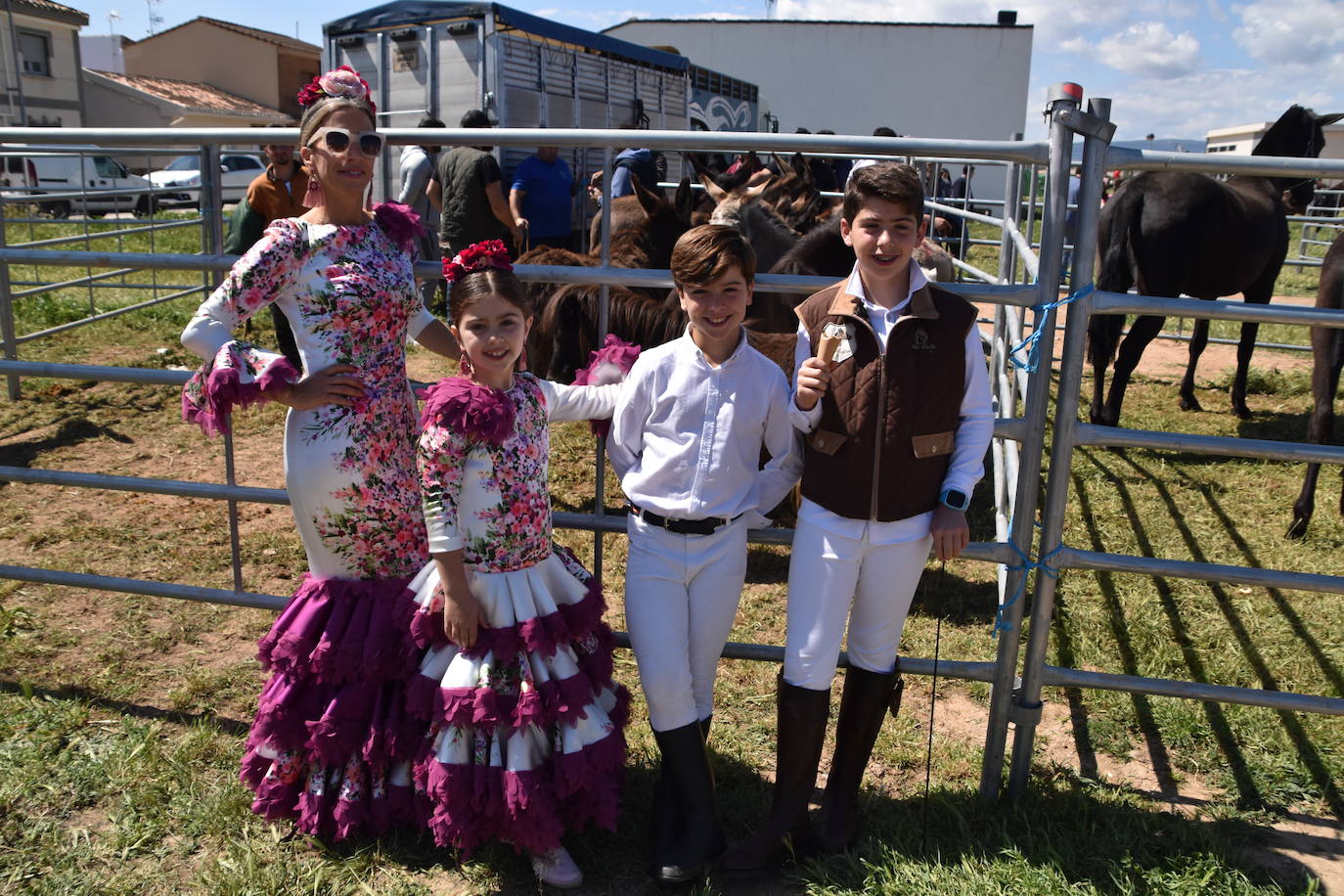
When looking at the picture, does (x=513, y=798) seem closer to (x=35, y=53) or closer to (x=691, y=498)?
(x=691, y=498)

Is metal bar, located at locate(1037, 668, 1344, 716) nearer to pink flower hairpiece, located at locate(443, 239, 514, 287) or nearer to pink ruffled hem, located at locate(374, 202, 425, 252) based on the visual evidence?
pink flower hairpiece, located at locate(443, 239, 514, 287)

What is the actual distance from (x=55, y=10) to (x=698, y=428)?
4017 cm

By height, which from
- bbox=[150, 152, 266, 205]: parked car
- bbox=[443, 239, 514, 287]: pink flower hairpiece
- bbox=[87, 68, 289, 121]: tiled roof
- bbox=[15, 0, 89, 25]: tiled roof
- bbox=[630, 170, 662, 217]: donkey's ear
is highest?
bbox=[15, 0, 89, 25]: tiled roof

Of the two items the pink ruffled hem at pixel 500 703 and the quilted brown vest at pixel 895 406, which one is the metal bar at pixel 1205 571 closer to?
the quilted brown vest at pixel 895 406

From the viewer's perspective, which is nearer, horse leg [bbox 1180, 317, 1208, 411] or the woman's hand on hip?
the woman's hand on hip

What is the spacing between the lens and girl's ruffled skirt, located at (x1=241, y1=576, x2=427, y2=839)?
237cm

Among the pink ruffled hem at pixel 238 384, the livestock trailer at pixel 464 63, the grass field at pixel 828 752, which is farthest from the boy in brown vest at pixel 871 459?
the livestock trailer at pixel 464 63

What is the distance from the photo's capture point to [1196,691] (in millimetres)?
2574

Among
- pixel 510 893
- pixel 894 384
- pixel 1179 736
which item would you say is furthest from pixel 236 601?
pixel 1179 736

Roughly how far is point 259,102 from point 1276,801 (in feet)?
158

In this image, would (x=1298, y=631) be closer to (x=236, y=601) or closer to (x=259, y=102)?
(x=236, y=601)

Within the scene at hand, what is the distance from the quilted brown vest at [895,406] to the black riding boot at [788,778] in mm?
488

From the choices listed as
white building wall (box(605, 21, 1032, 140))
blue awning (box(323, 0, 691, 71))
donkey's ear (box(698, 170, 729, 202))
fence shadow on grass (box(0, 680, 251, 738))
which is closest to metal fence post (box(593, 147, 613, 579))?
fence shadow on grass (box(0, 680, 251, 738))

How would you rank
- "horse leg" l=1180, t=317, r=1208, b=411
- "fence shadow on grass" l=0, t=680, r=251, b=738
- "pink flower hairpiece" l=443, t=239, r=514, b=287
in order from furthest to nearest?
1. "horse leg" l=1180, t=317, r=1208, b=411
2. "fence shadow on grass" l=0, t=680, r=251, b=738
3. "pink flower hairpiece" l=443, t=239, r=514, b=287
